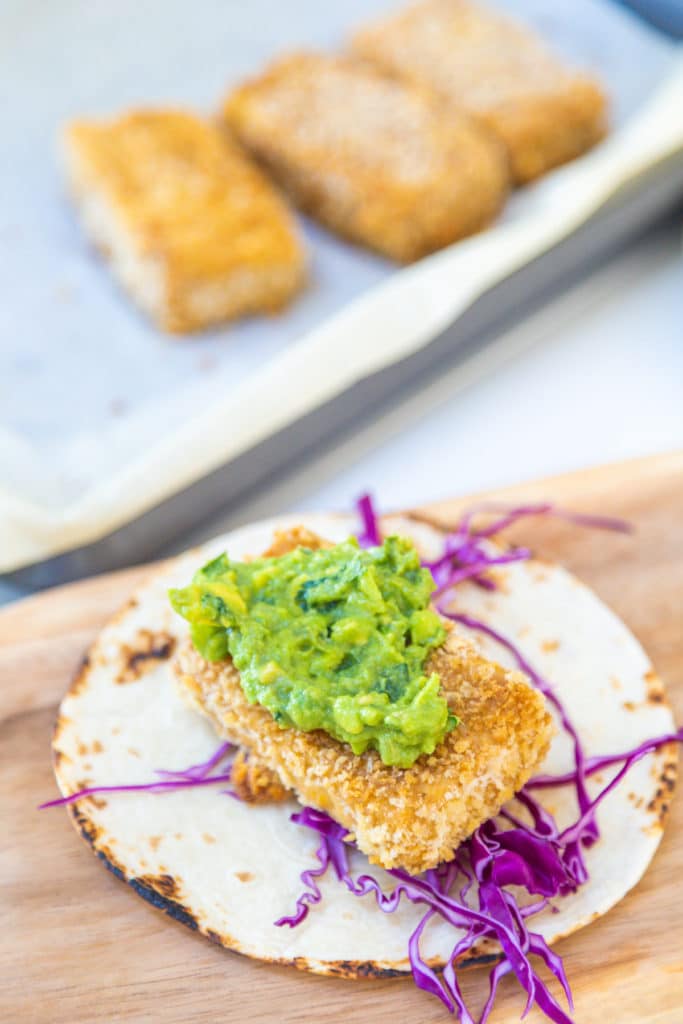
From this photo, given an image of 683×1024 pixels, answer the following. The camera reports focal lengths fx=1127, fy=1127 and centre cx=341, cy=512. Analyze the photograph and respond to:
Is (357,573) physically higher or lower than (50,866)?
higher

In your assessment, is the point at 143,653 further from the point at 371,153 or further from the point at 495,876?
the point at 371,153

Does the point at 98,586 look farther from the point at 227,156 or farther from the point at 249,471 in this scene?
the point at 227,156

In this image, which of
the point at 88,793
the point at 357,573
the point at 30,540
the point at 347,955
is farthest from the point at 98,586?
the point at 347,955

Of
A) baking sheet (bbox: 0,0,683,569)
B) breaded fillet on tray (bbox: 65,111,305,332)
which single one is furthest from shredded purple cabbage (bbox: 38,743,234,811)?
breaded fillet on tray (bbox: 65,111,305,332)

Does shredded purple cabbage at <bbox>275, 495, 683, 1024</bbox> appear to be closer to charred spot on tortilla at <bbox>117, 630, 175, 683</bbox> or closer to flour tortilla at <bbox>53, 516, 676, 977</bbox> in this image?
flour tortilla at <bbox>53, 516, 676, 977</bbox>

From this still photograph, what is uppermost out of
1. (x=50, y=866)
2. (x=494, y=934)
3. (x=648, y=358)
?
(x=648, y=358)

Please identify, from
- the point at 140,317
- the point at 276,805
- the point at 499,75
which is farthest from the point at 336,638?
the point at 499,75
